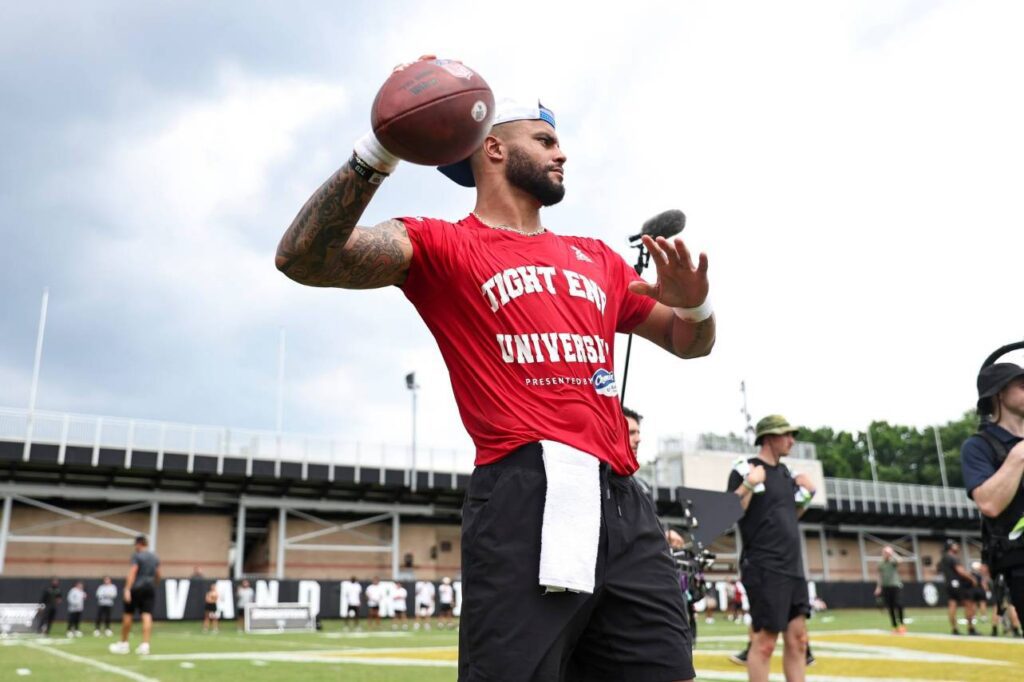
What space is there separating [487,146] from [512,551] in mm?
1405

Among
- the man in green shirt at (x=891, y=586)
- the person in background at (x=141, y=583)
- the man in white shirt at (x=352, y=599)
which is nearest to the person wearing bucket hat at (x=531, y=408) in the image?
the person in background at (x=141, y=583)

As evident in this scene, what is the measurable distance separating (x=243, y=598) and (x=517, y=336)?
78.3 ft

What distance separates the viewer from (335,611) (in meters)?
26.7

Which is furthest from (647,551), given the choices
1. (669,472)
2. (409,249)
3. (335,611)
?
(669,472)

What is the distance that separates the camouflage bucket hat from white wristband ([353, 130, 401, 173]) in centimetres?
530

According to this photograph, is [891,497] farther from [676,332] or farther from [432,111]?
[432,111]

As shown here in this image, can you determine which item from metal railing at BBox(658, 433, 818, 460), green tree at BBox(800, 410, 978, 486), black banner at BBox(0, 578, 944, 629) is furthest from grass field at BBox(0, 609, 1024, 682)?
green tree at BBox(800, 410, 978, 486)

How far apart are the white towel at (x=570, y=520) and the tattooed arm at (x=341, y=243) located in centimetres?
70

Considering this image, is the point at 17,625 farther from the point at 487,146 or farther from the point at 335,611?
the point at 487,146

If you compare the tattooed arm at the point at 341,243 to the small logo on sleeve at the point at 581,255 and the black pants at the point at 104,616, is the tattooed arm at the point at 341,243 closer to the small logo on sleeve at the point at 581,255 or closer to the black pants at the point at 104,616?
the small logo on sleeve at the point at 581,255

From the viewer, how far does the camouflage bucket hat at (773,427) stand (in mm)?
6809

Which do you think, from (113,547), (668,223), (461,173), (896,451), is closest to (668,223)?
(668,223)

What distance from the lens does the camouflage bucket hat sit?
6809mm

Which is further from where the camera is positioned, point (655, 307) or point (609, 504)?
point (655, 307)
